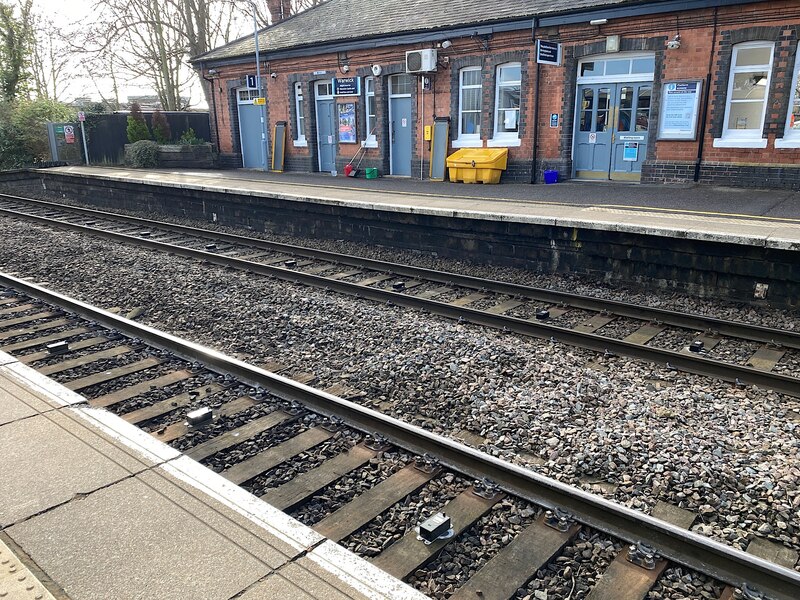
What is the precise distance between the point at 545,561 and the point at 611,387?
8.68ft

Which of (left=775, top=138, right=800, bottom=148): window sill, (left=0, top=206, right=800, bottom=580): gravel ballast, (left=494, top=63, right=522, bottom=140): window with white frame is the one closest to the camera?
(left=0, top=206, right=800, bottom=580): gravel ballast

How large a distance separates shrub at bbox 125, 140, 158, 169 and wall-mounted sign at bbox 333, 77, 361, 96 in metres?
8.71

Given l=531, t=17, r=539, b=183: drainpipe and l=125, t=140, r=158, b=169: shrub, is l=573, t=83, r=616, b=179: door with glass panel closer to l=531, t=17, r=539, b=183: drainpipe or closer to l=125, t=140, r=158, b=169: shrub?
l=531, t=17, r=539, b=183: drainpipe

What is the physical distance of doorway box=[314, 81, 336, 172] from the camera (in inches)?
845

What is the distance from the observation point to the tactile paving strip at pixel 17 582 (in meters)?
2.72

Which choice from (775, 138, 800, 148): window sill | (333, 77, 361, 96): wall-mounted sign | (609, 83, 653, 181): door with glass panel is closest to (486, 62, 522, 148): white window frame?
(609, 83, 653, 181): door with glass panel

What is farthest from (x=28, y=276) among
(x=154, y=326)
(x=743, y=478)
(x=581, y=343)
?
(x=743, y=478)

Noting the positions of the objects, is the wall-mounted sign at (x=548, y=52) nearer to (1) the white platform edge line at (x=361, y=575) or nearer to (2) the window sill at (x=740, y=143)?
(2) the window sill at (x=740, y=143)

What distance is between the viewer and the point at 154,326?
7910 mm

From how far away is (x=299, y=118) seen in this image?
2261 cm

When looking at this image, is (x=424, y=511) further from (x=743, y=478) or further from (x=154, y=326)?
(x=154, y=326)

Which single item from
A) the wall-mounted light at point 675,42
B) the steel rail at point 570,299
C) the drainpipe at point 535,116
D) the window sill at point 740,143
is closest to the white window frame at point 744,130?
the window sill at point 740,143

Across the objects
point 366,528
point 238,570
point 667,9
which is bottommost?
point 366,528

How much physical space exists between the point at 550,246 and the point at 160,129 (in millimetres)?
22033
